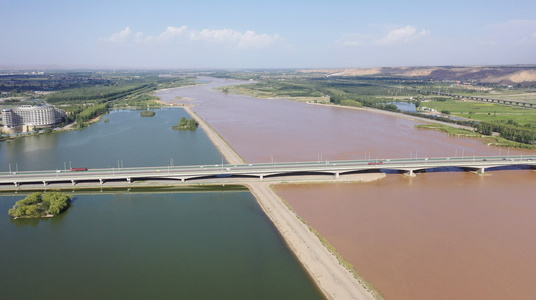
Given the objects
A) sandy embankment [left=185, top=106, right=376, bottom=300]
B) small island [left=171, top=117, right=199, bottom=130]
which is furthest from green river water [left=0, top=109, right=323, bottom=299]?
small island [left=171, top=117, right=199, bottom=130]

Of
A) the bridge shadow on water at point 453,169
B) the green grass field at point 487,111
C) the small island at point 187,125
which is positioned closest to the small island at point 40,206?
the bridge shadow on water at point 453,169

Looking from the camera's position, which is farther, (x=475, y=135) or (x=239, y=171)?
(x=475, y=135)

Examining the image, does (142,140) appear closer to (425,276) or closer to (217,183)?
(217,183)

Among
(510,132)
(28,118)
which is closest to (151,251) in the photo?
(28,118)

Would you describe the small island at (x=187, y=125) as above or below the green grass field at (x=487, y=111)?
below

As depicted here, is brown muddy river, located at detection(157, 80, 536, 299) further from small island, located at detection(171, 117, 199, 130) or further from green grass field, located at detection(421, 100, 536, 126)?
green grass field, located at detection(421, 100, 536, 126)

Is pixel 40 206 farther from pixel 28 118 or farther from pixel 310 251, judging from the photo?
pixel 28 118

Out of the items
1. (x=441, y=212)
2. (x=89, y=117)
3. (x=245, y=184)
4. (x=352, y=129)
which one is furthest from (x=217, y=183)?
(x=89, y=117)

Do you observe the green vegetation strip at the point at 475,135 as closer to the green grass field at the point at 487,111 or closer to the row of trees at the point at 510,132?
the row of trees at the point at 510,132
